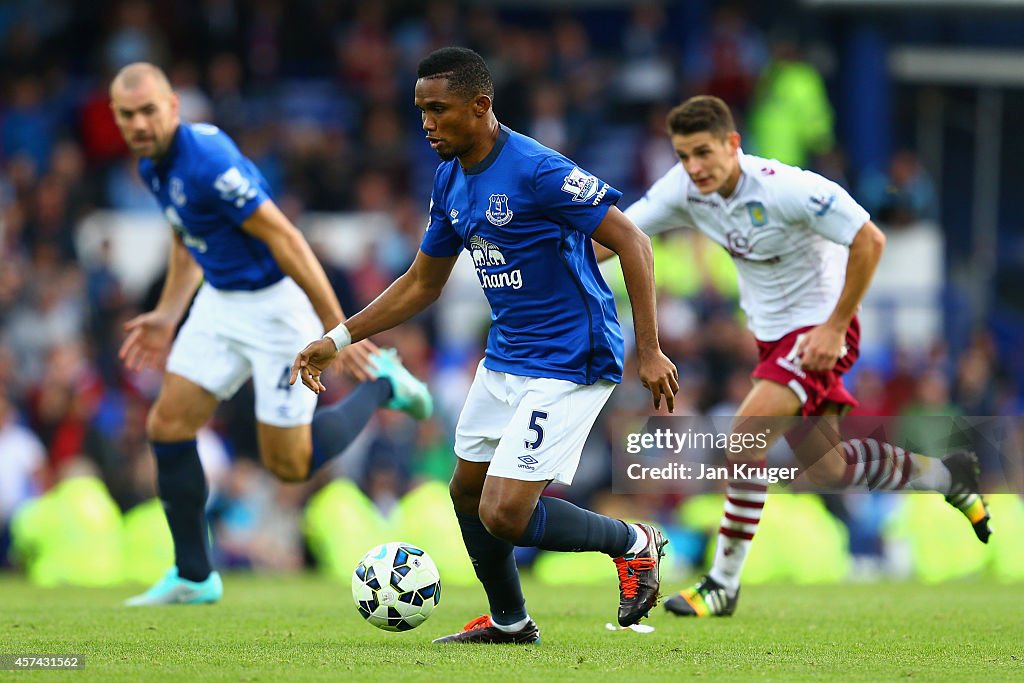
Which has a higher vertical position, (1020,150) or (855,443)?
(855,443)

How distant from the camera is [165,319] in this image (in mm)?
8836

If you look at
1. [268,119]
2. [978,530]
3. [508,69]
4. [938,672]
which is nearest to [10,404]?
[268,119]

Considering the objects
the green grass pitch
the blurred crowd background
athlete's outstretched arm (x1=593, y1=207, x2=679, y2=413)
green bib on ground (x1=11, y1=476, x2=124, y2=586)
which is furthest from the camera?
the blurred crowd background

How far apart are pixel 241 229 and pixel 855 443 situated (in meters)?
3.59

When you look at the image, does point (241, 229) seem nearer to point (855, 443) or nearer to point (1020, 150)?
point (855, 443)

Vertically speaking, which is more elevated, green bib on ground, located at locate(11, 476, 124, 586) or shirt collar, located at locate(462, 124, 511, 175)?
shirt collar, located at locate(462, 124, 511, 175)

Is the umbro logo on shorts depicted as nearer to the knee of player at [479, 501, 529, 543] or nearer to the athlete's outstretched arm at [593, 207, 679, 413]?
the knee of player at [479, 501, 529, 543]

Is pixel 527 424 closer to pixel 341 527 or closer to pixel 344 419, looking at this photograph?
pixel 344 419

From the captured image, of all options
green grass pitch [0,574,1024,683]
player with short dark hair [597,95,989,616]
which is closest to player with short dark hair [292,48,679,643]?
green grass pitch [0,574,1024,683]

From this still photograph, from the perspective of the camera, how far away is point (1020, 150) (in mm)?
19984

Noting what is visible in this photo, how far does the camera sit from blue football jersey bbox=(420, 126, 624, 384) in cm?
620

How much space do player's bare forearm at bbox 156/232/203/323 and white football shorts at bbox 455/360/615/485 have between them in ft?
9.76

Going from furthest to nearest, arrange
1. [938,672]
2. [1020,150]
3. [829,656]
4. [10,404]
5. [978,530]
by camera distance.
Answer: [1020,150]
[10,404]
[978,530]
[829,656]
[938,672]

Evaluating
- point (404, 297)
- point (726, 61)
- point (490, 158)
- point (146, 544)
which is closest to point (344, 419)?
point (404, 297)
